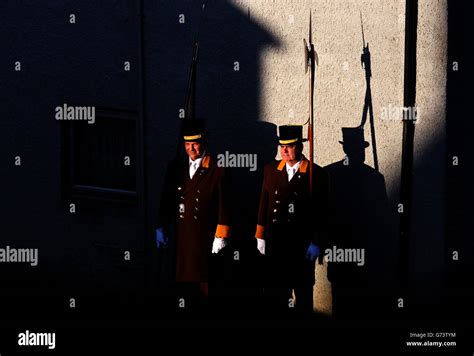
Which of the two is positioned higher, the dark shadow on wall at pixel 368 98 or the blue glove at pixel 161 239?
the dark shadow on wall at pixel 368 98

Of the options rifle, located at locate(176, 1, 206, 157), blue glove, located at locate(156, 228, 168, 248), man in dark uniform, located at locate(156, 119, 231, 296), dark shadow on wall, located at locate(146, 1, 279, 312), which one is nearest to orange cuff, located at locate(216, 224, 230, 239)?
man in dark uniform, located at locate(156, 119, 231, 296)

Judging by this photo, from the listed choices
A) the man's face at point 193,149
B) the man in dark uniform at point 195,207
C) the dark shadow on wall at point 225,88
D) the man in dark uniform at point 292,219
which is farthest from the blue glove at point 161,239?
the man in dark uniform at point 292,219

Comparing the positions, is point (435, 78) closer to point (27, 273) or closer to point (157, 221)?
point (157, 221)

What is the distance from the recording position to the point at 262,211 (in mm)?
13914

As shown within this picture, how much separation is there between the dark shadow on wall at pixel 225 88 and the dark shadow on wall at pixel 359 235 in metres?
0.80

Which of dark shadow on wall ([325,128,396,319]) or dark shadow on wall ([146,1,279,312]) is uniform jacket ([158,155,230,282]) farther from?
dark shadow on wall ([325,128,396,319])

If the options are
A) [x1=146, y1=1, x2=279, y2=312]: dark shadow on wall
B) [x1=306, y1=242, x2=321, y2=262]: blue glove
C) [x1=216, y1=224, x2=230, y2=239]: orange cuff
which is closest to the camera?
[x1=306, y1=242, x2=321, y2=262]: blue glove

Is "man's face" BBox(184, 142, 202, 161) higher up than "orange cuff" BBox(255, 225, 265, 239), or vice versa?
"man's face" BBox(184, 142, 202, 161)

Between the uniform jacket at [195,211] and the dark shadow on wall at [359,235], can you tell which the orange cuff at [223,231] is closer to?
the uniform jacket at [195,211]

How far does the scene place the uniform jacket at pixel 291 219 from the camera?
45.0 ft

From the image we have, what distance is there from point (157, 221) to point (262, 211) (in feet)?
3.51

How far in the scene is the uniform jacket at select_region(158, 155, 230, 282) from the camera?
13.9 meters

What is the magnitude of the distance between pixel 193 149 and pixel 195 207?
57 cm

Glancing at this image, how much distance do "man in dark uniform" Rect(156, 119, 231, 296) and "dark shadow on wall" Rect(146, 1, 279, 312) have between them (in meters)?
0.34
